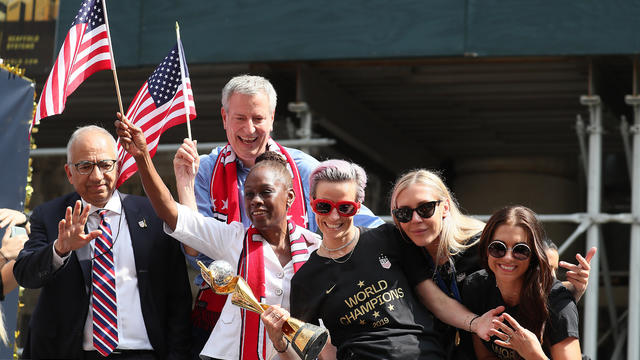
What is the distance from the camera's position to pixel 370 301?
468cm

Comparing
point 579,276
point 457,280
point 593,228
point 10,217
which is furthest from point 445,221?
point 593,228

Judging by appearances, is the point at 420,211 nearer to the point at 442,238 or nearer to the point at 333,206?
the point at 442,238

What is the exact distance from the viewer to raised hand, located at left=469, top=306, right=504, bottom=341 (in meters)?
4.54

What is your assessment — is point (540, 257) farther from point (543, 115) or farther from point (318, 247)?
point (543, 115)

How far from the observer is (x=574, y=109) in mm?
12859

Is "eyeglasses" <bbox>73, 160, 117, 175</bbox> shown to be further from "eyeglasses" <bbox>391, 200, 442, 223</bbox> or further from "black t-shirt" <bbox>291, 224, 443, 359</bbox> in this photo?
"eyeglasses" <bbox>391, 200, 442, 223</bbox>

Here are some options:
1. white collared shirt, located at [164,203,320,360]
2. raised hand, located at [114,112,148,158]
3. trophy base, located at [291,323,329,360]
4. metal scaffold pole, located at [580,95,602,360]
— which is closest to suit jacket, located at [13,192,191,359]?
white collared shirt, located at [164,203,320,360]

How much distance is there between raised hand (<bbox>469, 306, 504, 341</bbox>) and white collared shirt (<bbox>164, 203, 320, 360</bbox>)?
3.43ft

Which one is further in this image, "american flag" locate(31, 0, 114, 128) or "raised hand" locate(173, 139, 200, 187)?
"american flag" locate(31, 0, 114, 128)

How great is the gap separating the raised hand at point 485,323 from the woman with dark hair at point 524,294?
5cm

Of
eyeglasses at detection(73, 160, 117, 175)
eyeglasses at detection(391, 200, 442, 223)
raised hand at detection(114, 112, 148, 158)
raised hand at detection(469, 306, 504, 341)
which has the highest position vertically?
raised hand at detection(114, 112, 148, 158)

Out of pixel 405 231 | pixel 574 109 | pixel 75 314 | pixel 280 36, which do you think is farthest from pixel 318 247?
pixel 574 109

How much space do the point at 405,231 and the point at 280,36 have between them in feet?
20.1

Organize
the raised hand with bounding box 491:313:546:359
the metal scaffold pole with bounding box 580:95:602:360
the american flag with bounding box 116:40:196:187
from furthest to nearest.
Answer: the metal scaffold pole with bounding box 580:95:602:360 → the american flag with bounding box 116:40:196:187 → the raised hand with bounding box 491:313:546:359
